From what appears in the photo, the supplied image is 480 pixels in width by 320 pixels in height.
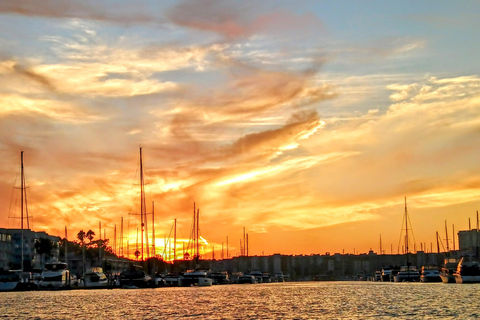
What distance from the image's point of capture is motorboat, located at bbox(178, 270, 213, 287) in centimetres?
18238

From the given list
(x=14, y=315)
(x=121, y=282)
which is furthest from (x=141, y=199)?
(x=14, y=315)

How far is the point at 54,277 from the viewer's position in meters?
161

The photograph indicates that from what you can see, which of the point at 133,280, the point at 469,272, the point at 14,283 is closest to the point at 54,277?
the point at 14,283

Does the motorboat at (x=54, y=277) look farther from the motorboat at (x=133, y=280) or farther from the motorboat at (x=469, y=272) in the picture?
the motorboat at (x=469, y=272)

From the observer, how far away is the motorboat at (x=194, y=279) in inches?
7180

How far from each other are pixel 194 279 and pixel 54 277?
121ft

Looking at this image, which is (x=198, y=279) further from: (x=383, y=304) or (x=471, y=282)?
(x=383, y=304)

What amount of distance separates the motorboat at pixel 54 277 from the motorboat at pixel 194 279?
30.3 metres

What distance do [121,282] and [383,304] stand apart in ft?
268

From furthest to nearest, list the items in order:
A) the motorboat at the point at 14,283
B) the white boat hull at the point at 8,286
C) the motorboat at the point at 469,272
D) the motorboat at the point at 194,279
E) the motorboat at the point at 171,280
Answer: the motorboat at the point at 171,280, the motorboat at the point at 194,279, the motorboat at the point at 469,272, the motorboat at the point at 14,283, the white boat hull at the point at 8,286

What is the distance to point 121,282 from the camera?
16725 centimetres

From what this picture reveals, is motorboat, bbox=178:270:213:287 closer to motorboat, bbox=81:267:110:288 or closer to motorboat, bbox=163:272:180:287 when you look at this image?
motorboat, bbox=163:272:180:287

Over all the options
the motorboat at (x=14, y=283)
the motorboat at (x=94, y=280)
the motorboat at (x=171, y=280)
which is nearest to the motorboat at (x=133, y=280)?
the motorboat at (x=94, y=280)

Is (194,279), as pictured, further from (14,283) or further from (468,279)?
(468,279)
